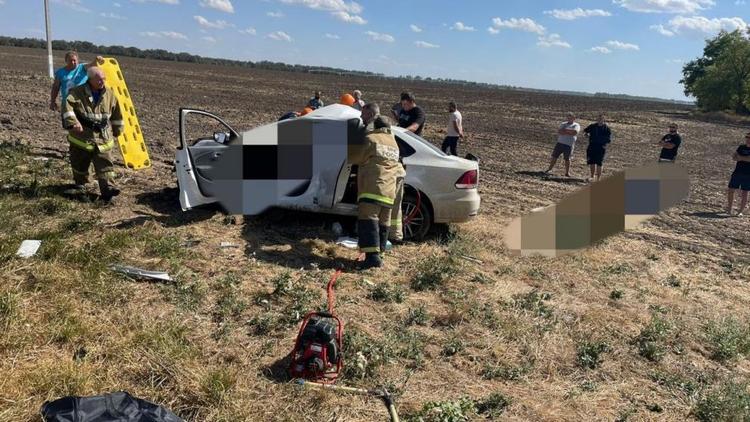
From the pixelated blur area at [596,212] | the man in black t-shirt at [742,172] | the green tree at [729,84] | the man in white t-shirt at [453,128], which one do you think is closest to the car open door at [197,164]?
the pixelated blur area at [596,212]

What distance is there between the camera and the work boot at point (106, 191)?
6434 mm

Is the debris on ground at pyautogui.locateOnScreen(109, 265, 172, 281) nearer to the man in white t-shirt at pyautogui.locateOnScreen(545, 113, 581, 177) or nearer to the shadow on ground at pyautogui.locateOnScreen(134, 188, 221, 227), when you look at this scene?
the shadow on ground at pyautogui.locateOnScreen(134, 188, 221, 227)

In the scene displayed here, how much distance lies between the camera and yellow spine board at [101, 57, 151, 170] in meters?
8.32

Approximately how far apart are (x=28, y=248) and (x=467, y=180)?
4494 millimetres

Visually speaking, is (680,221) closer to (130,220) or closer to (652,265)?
(652,265)

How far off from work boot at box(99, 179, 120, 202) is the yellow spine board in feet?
6.01

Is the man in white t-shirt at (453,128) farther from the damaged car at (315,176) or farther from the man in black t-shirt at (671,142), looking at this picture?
the damaged car at (315,176)

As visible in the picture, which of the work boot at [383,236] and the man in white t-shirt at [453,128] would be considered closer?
the work boot at [383,236]

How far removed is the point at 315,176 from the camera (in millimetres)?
6051

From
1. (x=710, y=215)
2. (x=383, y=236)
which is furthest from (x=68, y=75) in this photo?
(x=710, y=215)

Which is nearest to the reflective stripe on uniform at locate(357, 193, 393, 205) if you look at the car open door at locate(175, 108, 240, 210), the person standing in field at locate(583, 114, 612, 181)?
the car open door at locate(175, 108, 240, 210)

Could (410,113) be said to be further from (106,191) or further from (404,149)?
(106,191)

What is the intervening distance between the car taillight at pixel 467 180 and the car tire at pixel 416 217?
1.51ft

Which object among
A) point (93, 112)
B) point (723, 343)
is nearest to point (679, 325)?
point (723, 343)
